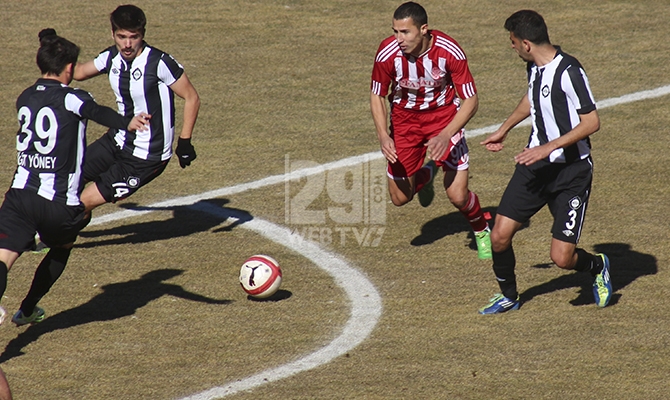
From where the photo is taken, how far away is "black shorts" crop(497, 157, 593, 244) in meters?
7.40

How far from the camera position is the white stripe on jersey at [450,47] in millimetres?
8680

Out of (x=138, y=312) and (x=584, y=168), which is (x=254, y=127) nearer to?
(x=138, y=312)

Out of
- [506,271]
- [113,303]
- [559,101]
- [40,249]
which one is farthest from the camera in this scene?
[40,249]

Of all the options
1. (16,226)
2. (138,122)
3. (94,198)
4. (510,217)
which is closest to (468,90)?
(510,217)

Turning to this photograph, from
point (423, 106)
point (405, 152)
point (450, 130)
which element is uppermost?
point (423, 106)

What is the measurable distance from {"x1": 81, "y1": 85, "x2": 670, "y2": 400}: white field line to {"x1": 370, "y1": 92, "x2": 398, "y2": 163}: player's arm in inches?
45.8

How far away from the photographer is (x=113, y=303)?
26.6 feet

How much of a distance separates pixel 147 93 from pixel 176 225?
172 centimetres

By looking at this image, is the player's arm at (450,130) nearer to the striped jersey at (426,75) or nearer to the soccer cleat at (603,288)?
the striped jersey at (426,75)

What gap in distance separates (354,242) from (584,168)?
288 centimetres

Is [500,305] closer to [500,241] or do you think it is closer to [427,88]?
[500,241]

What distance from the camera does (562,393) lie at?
6398 millimetres

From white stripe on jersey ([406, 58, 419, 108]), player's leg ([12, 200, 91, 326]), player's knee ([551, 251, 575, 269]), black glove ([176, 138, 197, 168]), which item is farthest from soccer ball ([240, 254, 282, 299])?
player's knee ([551, 251, 575, 269])

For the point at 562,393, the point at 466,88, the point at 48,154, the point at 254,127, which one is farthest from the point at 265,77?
the point at 562,393
